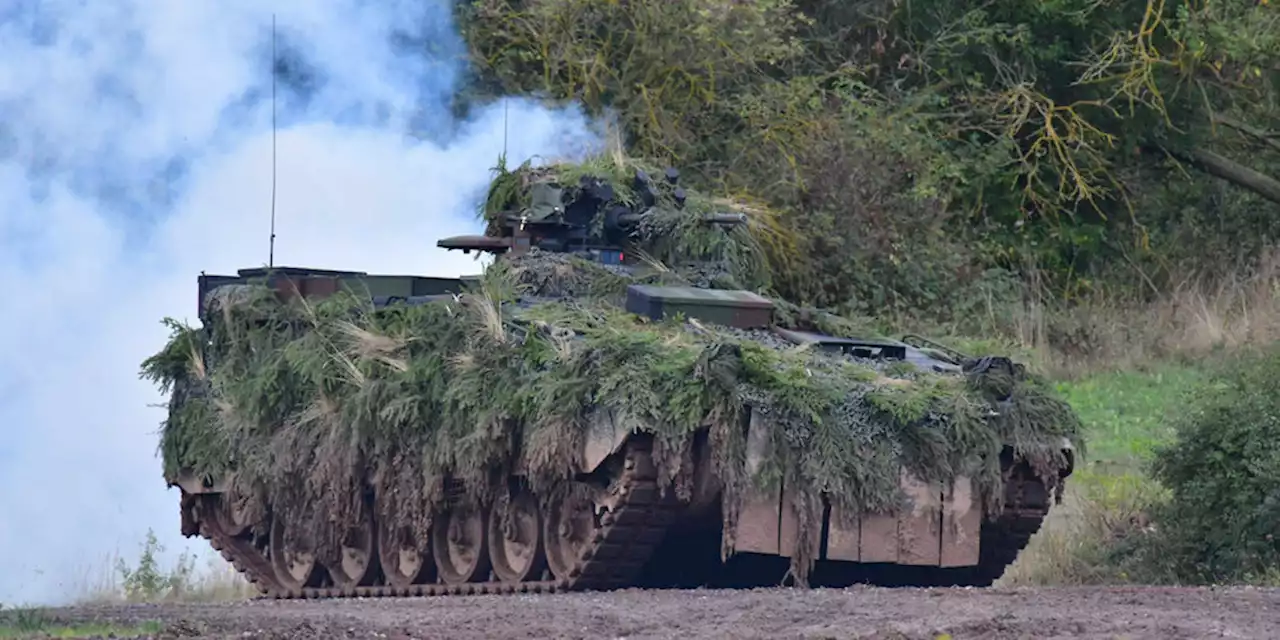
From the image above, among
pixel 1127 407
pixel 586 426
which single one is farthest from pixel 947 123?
pixel 586 426

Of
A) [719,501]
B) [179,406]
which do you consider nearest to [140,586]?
[179,406]

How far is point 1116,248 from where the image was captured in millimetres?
22969

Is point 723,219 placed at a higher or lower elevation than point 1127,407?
higher

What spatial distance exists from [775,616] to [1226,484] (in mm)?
4649

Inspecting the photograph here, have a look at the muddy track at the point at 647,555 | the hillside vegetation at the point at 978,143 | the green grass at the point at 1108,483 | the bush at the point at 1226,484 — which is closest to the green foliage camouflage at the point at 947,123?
the hillside vegetation at the point at 978,143

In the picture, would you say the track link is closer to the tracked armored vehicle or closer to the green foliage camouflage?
the tracked armored vehicle

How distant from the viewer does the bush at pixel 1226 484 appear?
1163 cm

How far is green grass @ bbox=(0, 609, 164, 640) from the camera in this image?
7.68m

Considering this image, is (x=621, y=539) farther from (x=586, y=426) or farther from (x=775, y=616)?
(x=775, y=616)

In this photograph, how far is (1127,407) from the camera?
60.2ft

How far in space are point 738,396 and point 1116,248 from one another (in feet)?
43.5

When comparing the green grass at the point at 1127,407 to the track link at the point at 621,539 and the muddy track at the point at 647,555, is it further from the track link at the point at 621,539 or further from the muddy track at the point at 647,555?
the track link at the point at 621,539

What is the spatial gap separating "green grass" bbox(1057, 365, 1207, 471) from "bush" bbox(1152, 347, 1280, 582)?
290 cm

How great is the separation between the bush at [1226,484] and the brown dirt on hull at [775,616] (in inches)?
87.0
